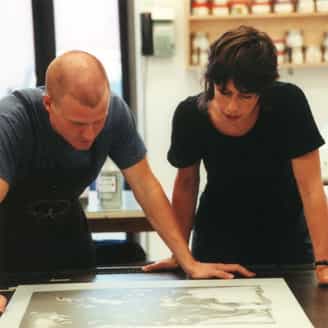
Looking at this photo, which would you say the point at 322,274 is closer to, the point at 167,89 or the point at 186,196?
the point at 186,196

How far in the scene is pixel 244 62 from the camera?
1299 millimetres

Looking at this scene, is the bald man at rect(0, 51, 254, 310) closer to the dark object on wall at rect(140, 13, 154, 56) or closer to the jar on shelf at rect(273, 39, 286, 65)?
the dark object on wall at rect(140, 13, 154, 56)

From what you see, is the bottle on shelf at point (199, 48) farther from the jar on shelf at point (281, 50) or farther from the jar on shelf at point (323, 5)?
the jar on shelf at point (323, 5)

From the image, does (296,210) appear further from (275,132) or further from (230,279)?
(230,279)

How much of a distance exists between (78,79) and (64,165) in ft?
0.82

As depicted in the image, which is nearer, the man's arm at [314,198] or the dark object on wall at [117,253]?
the man's arm at [314,198]

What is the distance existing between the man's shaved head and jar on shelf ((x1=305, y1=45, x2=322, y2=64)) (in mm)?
1934

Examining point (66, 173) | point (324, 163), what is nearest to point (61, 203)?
point (66, 173)

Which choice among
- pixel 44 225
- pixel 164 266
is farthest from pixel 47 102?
pixel 164 266

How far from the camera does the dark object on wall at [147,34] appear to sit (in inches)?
117

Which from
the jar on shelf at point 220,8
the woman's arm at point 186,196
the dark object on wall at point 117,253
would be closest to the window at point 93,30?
the jar on shelf at point 220,8

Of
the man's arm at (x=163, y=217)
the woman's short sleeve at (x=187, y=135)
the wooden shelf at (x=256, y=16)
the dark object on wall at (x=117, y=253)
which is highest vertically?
the wooden shelf at (x=256, y=16)

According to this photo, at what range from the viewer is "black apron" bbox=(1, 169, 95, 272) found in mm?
1424

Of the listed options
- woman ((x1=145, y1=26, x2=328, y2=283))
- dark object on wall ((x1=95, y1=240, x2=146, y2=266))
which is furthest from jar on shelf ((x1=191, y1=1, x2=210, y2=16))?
woman ((x1=145, y1=26, x2=328, y2=283))
